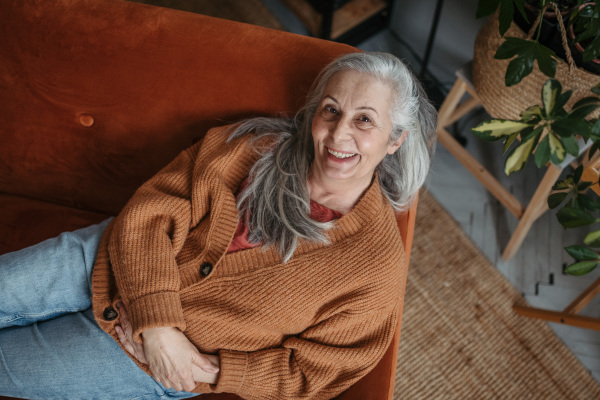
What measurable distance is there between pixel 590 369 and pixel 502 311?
355 mm

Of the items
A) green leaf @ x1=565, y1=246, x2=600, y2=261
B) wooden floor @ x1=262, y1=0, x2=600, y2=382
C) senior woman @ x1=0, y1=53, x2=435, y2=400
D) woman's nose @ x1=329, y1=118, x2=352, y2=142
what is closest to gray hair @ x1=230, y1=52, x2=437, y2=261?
senior woman @ x1=0, y1=53, x2=435, y2=400

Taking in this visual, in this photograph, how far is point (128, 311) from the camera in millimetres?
1206

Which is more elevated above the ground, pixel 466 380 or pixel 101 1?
pixel 101 1

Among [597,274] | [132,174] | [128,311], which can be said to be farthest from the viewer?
[597,274]

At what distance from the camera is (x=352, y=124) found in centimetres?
117

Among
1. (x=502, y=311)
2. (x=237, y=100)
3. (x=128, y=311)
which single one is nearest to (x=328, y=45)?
(x=237, y=100)

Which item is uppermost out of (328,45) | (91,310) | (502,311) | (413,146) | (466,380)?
(328,45)

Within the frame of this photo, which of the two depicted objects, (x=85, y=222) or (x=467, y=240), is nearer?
(x=85, y=222)

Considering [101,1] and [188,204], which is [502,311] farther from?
[101,1]

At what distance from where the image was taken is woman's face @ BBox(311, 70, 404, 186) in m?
1.16

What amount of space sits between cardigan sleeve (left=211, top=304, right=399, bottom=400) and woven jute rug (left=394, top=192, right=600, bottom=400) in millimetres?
687

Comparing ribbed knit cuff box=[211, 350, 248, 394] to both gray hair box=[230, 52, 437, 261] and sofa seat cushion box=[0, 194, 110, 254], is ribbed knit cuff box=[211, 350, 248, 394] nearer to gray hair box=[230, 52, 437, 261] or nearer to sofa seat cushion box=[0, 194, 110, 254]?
gray hair box=[230, 52, 437, 261]

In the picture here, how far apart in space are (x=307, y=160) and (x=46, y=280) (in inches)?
28.9

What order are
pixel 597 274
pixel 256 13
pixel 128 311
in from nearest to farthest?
pixel 128 311
pixel 597 274
pixel 256 13
